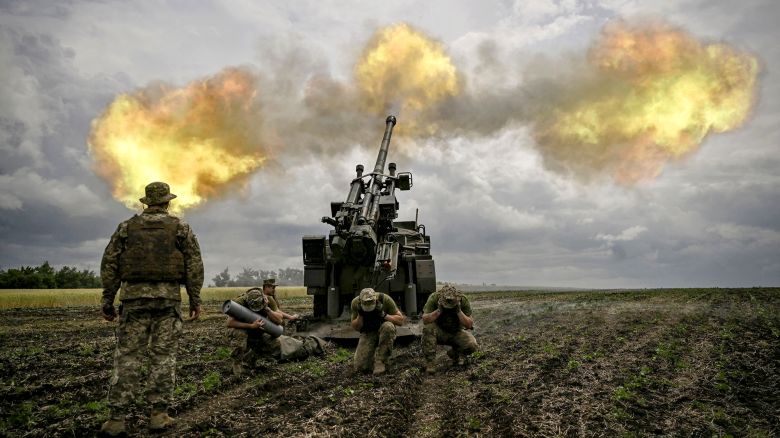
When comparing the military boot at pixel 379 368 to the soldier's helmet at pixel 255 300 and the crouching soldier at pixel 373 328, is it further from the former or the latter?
the soldier's helmet at pixel 255 300

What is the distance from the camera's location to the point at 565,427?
5.02 m

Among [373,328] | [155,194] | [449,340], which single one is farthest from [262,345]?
[155,194]

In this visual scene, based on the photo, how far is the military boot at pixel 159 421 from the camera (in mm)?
5023

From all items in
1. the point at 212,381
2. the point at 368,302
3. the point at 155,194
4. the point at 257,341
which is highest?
the point at 155,194

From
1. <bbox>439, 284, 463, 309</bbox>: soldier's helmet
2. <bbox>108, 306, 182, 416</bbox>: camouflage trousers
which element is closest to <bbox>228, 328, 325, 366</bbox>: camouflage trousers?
<bbox>108, 306, 182, 416</bbox>: camouflage trousers

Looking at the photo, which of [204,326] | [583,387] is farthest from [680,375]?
[204,326]

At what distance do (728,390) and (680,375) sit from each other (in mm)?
882

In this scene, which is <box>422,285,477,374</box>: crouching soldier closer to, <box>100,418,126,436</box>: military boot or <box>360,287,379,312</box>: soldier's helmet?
<box>360,287,379,312</box>: soldier's helmet

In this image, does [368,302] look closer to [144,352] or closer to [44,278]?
[144,352]

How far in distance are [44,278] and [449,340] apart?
5231 centimetres

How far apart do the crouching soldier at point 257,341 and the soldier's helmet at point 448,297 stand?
9.53 ft

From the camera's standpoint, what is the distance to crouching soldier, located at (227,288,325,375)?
797cm

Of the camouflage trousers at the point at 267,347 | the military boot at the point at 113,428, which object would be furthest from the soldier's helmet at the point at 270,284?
the military boot at the point at 113,428

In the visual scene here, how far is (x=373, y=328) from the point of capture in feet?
27.8
